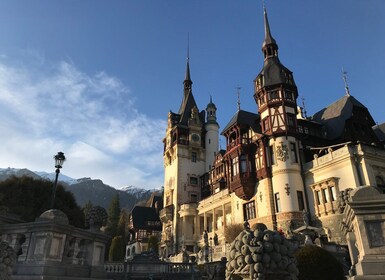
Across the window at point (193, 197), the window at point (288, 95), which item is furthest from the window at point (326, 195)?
the window at point (193, 197)

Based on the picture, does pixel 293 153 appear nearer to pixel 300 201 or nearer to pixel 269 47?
pixel 300 201

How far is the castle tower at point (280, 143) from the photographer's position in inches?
1431

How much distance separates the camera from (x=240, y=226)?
39.2m

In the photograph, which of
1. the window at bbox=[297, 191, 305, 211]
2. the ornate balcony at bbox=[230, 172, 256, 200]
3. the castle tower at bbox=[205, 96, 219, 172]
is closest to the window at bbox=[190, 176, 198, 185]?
the castle tower at bbox=[205, 96, 219, 172]

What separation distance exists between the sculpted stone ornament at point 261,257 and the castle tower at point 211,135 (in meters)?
54.6

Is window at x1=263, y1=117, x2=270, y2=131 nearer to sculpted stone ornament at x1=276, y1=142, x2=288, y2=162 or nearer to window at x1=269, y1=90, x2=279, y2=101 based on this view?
window at x1=269, y1=90, x2=279, y2=101

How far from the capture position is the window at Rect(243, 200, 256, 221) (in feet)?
134

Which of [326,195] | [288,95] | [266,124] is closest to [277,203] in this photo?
[326,195]

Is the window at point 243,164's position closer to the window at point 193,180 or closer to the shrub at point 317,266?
the window at point 193,180

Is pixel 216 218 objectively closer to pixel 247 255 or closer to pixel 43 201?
pixel 43 201

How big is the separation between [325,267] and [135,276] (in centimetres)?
1453

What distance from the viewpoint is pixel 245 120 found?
4512 centimetres

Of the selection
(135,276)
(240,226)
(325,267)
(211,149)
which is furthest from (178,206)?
(325,267)

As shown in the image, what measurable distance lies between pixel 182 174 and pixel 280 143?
2523cm
